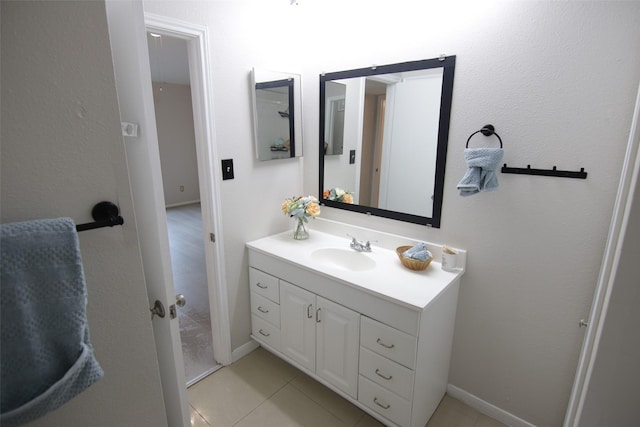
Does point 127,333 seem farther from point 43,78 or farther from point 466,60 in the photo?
point 466,60

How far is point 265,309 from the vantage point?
2166 mm

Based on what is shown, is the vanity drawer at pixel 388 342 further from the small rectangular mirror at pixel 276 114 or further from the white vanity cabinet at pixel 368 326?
the small rectangular mirror at pixel 276 114

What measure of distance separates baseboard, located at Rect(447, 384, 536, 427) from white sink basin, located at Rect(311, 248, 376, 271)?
901mm

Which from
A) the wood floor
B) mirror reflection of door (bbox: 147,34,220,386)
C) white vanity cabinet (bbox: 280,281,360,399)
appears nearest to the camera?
white vanity cabinet (bbox: 280,281,360,399)

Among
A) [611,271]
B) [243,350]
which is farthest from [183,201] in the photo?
[611,271]

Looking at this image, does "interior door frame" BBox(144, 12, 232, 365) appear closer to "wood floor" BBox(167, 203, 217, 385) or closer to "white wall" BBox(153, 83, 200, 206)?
"wood floor" BBox(167, 203, 217, 385)

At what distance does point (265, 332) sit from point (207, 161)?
1.19 meters

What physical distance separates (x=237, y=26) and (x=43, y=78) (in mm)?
1438

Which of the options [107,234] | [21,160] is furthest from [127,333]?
[21,160]

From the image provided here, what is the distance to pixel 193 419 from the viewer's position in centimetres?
179

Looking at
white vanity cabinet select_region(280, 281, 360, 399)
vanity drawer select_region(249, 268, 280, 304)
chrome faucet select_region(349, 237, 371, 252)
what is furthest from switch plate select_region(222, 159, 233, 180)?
chrome faucet select_region(349, 237, 371, 252)

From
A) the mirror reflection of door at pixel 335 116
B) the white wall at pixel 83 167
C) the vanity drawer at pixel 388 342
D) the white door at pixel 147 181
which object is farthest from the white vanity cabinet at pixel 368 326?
the white wall at pixel 83 167

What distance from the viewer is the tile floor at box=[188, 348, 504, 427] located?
1789 millimetres

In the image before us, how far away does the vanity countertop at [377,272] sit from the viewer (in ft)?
4.95
